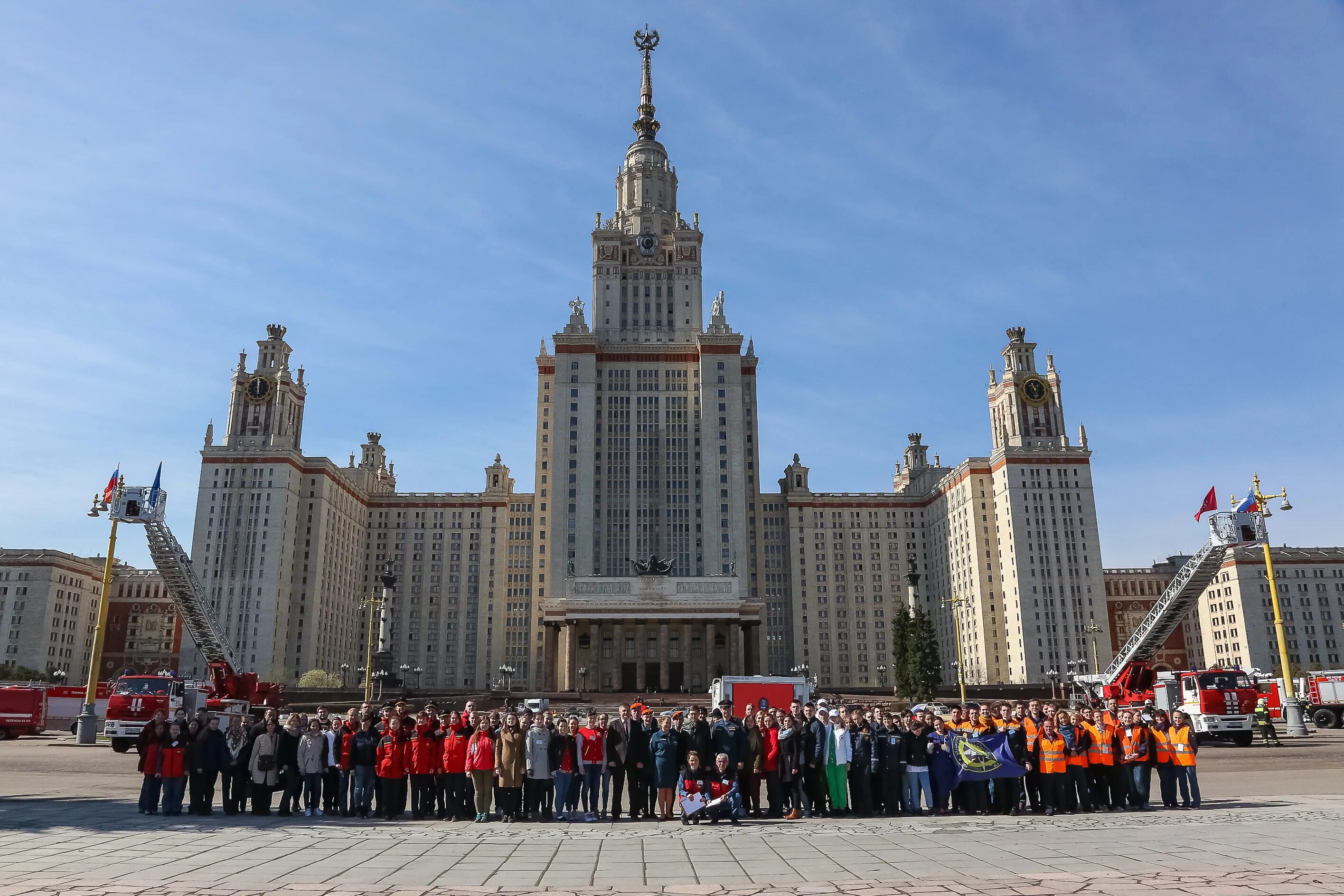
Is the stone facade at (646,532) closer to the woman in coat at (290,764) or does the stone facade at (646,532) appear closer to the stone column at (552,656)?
the stone column at (552,656)

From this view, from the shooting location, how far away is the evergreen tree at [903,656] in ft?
252

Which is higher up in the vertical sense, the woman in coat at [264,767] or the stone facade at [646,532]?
the stone facade at [646,532]

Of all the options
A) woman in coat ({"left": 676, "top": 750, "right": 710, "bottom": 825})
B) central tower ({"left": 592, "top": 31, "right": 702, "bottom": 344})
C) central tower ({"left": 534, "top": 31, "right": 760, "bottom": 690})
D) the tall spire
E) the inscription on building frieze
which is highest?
the tall spire

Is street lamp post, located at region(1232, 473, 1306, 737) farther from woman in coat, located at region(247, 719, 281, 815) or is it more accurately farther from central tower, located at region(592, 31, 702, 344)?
central tower, located at region(592, 31, 702, 344)

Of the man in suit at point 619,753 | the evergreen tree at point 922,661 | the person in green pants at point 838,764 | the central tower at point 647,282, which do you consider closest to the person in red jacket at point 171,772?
the man in suit at point 619,753

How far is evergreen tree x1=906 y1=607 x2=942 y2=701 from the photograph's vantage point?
245ft

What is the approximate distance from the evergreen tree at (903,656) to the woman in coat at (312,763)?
6187 centimetres

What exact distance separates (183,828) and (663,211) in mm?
119888

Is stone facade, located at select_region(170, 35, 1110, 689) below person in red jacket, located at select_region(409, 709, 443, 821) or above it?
above

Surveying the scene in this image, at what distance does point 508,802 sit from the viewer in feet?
63.2

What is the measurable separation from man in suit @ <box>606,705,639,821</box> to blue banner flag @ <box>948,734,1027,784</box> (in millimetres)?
6890

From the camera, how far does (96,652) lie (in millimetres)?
45562

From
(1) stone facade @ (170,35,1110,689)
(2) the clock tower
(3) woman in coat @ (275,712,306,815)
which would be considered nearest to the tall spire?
(1) stone facade @ (170,35,1110,689)

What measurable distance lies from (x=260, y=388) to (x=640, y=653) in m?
59.3
